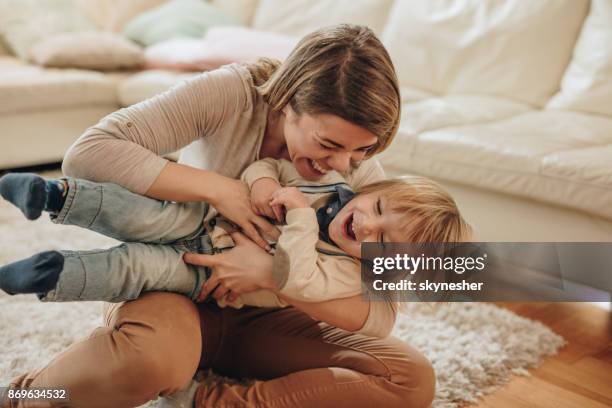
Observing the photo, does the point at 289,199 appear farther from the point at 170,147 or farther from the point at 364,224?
the point at 170,147

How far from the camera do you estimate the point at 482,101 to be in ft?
8.21

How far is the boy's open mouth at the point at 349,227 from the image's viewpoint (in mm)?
1289

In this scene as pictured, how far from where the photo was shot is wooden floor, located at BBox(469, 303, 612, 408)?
1.47m

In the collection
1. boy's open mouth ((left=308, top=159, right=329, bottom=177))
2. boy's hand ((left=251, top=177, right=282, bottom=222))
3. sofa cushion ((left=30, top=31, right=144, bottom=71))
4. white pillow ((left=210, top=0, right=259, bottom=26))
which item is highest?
white pillow ((left=210, top=0, right=259, bottom=26))

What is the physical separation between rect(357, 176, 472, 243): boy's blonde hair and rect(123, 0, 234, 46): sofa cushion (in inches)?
94.9

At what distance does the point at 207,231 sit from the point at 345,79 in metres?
0.40

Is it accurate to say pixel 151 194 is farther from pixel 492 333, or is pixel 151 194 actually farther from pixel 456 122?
pixel 456 122

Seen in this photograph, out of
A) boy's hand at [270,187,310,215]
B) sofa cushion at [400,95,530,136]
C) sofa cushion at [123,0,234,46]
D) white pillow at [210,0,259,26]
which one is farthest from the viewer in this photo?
white pillow at [210,0,259,26]

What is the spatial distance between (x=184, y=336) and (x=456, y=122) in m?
1.40

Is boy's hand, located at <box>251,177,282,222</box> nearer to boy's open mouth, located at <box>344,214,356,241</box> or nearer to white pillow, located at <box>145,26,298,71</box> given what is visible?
boy's open mouth, located at <box>344,214,356,241</box>

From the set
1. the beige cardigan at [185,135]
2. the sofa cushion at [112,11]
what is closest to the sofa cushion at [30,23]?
the sofa cushion at [112,11]

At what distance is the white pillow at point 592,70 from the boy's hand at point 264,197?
58.8 inches

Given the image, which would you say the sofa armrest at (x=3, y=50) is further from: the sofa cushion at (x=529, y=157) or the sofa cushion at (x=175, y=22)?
the sofa cushion at (x=529, y=157)

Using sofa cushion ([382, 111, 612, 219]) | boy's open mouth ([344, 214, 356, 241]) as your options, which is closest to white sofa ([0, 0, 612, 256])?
sofa cushion ([382, 111, 612, 219])
